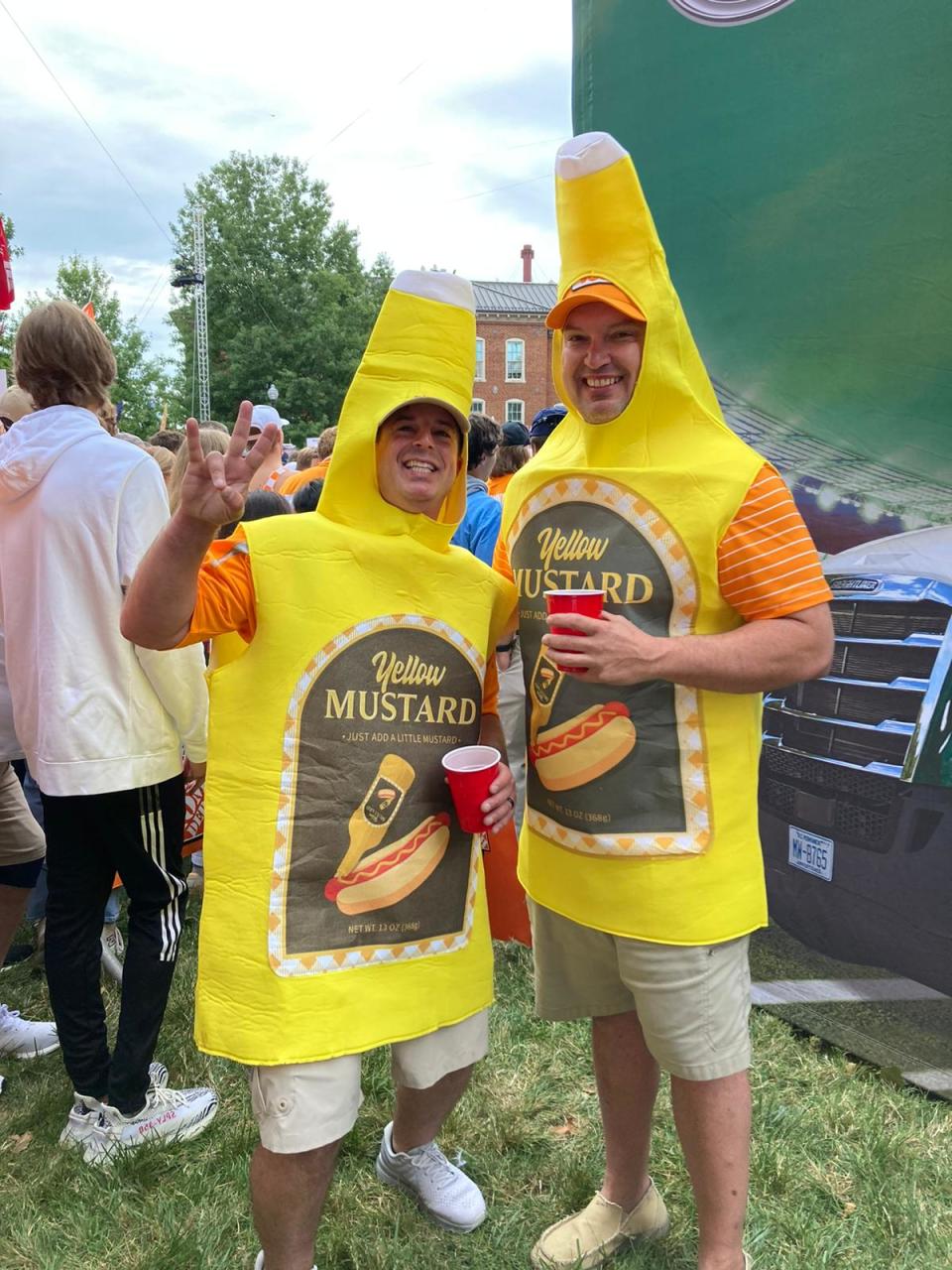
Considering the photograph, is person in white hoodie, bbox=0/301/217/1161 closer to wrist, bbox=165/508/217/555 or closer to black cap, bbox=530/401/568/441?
wrist, bbox=165/508/217/555

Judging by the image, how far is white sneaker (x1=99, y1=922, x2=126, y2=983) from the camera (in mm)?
3627

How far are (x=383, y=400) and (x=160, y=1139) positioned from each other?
7.22ft

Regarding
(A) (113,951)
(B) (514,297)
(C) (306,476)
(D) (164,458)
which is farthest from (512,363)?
(A) (113,951)

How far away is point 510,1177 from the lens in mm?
2543

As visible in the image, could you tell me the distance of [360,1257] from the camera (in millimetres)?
2195

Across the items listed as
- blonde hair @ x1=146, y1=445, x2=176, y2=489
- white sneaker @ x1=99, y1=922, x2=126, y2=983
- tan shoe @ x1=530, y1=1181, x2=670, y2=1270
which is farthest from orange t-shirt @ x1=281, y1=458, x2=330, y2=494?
tan shoe @ x1=530, y1=1181, x2=670, y2=1270

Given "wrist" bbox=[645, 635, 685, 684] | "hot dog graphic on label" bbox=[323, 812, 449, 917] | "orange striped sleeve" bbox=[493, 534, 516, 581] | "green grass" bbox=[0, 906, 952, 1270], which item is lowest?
"green grass" bbox=[0, 906, 952, 1270]

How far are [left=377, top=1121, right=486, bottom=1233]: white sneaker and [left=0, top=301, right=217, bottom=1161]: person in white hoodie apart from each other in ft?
2.30

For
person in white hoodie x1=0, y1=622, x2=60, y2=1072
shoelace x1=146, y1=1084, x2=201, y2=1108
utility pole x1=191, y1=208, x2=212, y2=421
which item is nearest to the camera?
shoelace x1=146, y1=1084, x2=201, y2=1108

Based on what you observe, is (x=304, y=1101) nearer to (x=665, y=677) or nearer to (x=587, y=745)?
(x=587, y=745)

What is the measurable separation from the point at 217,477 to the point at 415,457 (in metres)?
0.50

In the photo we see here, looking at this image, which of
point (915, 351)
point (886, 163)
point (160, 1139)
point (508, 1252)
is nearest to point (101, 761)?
point (160, 1139)

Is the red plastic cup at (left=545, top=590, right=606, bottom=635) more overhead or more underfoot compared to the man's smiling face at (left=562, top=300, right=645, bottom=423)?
more underfoot

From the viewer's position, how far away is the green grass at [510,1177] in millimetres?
2244
